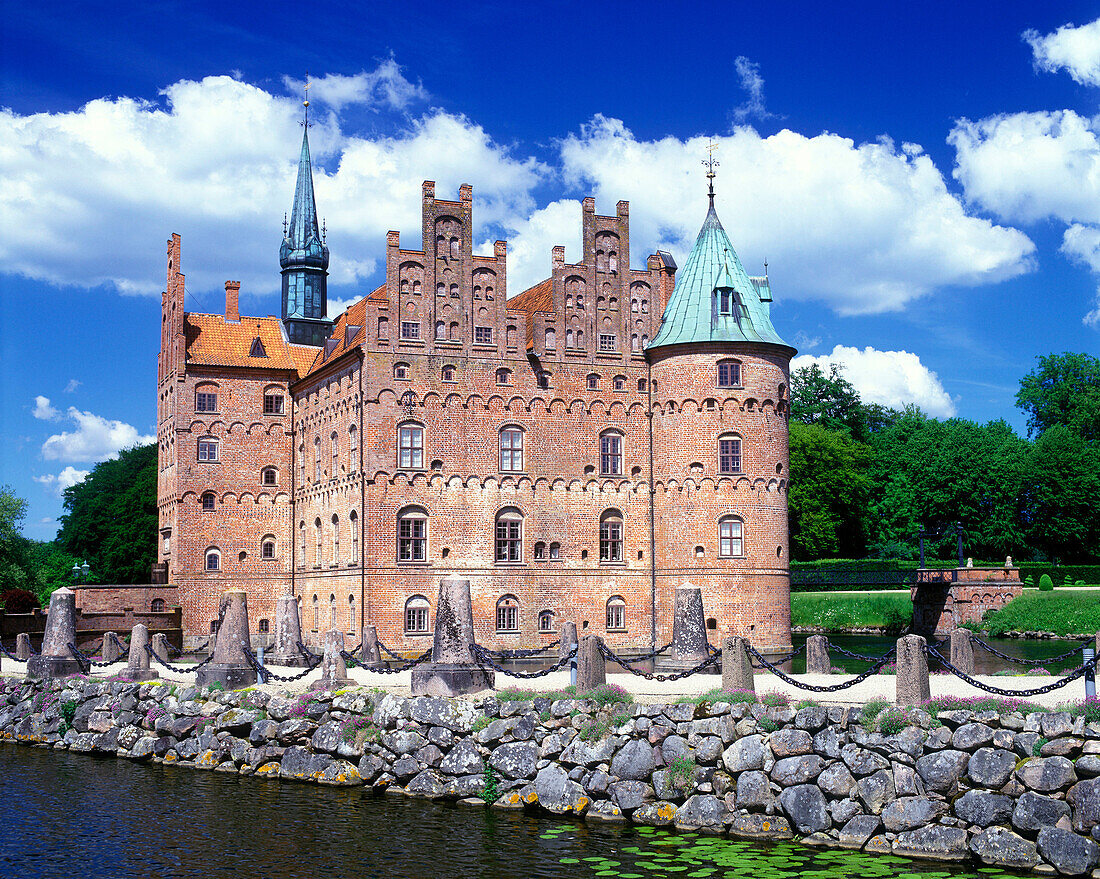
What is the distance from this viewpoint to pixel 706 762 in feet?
59.8

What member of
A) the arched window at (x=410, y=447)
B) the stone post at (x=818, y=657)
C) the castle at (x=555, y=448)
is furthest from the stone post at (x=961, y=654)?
the arched window at (x=410, y=447)

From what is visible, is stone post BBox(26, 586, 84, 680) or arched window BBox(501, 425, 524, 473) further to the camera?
arched window BBox(501, 425, 524, 473)

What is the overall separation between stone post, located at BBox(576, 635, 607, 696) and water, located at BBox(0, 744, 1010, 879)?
8.82ft

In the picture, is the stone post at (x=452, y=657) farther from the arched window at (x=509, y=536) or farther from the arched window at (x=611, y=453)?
the arched window at (x=611, y=453)

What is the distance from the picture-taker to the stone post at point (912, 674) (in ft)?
57.7

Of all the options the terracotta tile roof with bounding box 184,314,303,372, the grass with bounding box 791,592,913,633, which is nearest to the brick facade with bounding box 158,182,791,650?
the terracotta tile roof with bounding box 184,314,303,372

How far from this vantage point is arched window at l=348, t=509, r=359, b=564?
40625 millimetres

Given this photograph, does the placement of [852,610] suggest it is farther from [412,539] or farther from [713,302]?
[412,539]

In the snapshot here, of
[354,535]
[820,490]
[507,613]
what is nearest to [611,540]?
[507,613]

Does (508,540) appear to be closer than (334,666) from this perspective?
No

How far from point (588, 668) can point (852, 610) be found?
144 feet

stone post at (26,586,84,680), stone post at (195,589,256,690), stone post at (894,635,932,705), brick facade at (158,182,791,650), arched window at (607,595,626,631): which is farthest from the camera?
arched window at (607,595,626,631)

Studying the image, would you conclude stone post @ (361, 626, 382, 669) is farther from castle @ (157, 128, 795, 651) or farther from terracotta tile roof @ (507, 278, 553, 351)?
terracotta tile roof @ (507, 278, 553, 351)

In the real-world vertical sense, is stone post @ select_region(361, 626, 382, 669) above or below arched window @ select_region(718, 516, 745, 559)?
below
